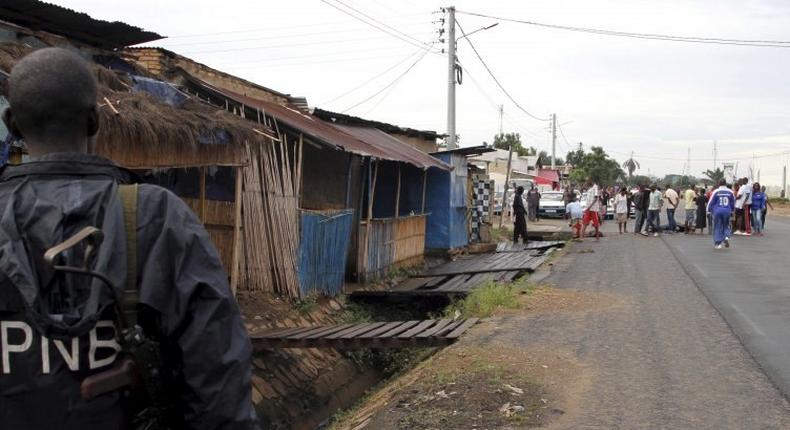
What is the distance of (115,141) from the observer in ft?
25.7

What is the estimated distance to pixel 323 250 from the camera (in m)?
11.8

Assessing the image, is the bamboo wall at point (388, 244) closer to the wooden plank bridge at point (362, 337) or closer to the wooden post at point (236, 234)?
the wooden post at point (236, 234)

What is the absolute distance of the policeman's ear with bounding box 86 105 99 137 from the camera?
2.07 metres

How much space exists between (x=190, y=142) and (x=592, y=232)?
17995mm

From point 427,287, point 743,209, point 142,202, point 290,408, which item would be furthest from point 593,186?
point 142,202

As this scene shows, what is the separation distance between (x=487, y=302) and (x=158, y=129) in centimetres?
482

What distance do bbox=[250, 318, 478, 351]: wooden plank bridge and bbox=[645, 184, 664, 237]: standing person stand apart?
53.2ft

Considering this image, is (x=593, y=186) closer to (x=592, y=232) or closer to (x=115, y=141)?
(x=592, y=232)

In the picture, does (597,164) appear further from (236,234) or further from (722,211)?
(236,234)

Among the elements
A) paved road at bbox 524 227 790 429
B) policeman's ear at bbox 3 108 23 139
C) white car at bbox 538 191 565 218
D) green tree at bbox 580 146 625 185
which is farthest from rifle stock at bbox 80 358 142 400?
green tree at bbox 580 146 625 185

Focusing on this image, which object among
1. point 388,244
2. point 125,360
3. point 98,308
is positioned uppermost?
point 98,308

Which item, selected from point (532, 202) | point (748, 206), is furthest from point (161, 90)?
point (532, 202)

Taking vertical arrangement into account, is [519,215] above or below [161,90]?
below

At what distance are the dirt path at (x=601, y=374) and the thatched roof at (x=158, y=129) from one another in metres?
3.54
